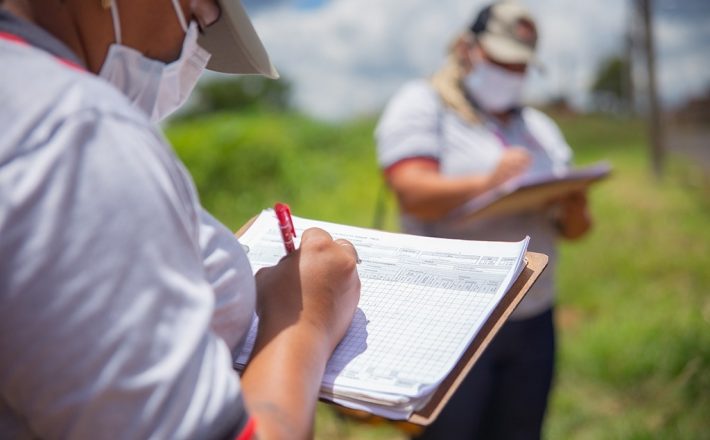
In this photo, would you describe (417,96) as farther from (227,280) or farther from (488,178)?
(227,280)

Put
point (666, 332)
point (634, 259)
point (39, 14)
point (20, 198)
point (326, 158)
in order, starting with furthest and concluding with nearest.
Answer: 1. point (326, 158)
2. point (634, 259)
3. point (666, 332)
4. point (39, 14)
5. point (20, 198)

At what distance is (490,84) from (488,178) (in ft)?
1.46

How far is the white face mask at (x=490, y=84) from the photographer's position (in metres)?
2.63

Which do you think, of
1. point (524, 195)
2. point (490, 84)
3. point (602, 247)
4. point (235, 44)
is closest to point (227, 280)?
point (235, 44)

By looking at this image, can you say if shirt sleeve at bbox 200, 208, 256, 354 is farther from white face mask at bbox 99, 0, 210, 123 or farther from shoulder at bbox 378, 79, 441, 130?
shoulder at bbox 378, 79, 441, 130

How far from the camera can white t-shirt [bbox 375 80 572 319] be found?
7.99ft

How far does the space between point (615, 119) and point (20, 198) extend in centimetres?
1046

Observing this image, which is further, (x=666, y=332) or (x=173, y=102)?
(x=666, y=332)

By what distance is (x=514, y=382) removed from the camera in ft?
8.00

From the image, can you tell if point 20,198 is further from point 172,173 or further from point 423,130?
point 423,130

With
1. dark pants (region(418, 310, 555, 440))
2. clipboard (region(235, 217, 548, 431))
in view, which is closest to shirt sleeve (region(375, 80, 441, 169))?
dark pants (region(418, 310, 555, 440))

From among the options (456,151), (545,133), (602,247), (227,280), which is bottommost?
(602,247)

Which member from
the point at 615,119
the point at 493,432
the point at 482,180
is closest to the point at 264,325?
the point at 482,180

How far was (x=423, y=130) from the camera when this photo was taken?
2449 mm
